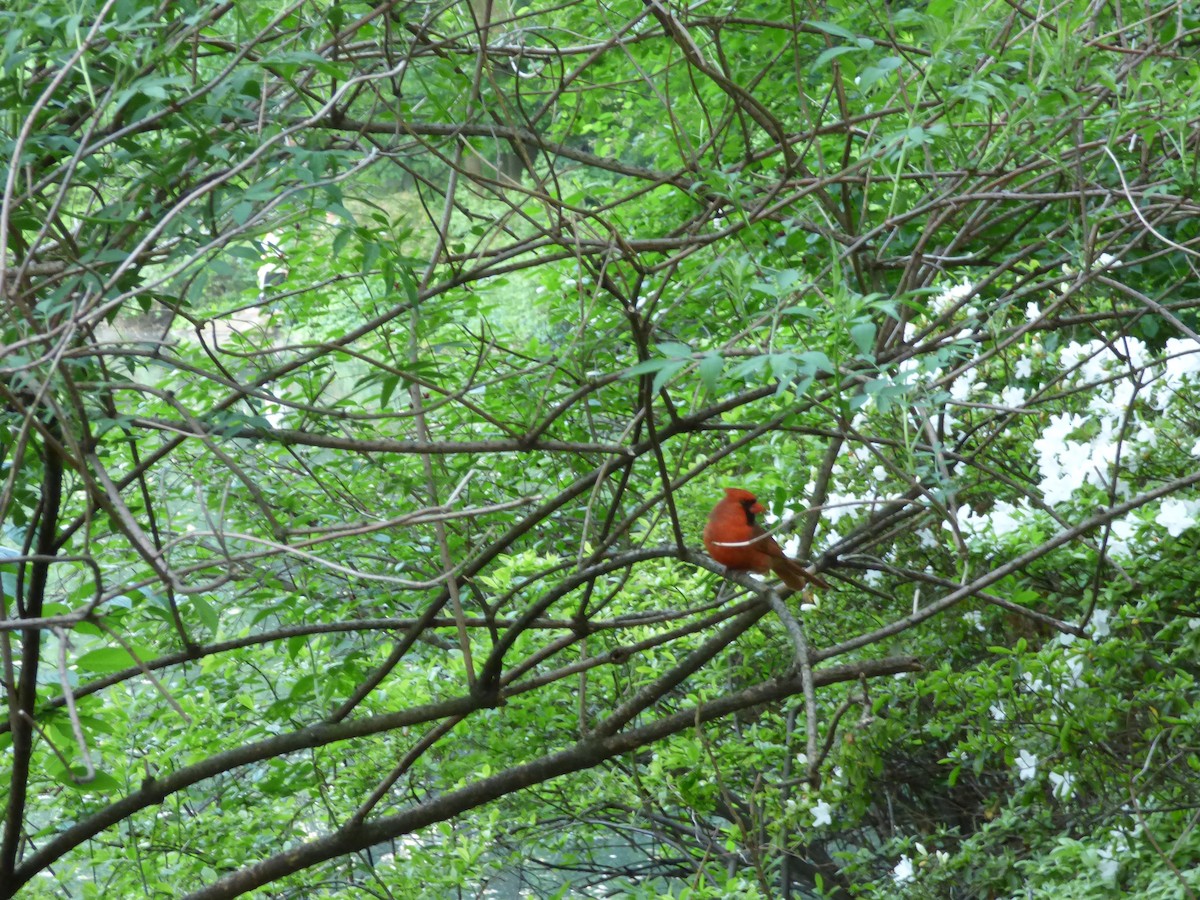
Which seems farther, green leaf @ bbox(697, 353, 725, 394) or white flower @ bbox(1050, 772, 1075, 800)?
white flower @ bbox(1050, 772, 1075, 800)

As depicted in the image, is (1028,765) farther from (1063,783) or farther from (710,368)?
(710,368)

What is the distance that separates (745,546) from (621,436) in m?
0.33

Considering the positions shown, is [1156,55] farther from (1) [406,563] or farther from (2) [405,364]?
(1) [406,563]

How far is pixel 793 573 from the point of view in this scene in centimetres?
251

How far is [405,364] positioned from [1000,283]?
2.08 metres

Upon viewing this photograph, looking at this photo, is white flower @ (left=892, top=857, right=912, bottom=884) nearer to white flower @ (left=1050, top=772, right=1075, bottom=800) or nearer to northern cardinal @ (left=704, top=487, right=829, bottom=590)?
white flower @ (left=1050, top=772, right=1075, bottom=800)

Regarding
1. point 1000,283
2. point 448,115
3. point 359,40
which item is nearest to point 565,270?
point 1000,283

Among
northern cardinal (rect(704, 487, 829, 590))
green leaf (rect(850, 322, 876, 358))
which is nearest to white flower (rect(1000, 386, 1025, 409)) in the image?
northern cardinal (rect(704, 487, 829, 590))

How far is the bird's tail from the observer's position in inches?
97.1

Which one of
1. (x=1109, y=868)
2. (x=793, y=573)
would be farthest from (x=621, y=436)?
(x=1109, y=868)

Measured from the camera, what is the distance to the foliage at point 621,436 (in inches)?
69.7

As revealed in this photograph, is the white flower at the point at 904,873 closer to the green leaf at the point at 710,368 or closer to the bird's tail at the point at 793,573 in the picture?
the bird's tail at the point at 793,573

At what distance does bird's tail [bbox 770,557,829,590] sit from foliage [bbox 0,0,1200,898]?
0.05 metres

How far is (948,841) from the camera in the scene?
13.6 feet
